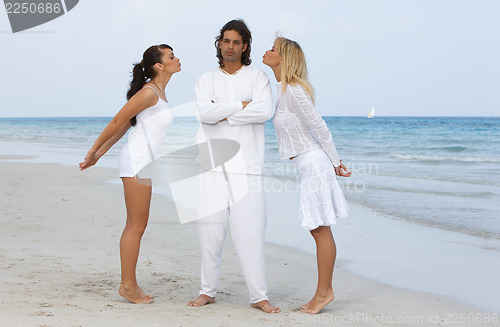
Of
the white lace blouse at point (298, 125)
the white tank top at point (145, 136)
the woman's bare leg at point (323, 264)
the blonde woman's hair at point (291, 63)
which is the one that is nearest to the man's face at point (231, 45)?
the blonde woman's hair at point (291, 63)

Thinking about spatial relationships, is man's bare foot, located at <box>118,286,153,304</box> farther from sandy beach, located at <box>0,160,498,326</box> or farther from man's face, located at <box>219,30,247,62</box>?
man's face, located at <box>219,30,247,62</box>

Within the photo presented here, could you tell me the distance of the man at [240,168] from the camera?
11.7 ft

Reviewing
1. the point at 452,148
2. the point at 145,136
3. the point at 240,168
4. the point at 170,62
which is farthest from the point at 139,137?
the point at 452,148

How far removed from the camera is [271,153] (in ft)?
61.9

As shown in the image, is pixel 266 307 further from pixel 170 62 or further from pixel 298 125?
pixel 170 62

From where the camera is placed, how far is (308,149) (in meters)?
3.61

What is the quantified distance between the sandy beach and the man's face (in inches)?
64.2

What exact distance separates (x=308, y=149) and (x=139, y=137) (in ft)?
3.59

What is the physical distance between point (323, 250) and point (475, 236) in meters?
3.41

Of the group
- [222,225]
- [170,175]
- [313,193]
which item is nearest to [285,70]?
[313,193]

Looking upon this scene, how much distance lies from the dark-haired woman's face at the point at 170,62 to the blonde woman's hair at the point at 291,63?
686 millimetres

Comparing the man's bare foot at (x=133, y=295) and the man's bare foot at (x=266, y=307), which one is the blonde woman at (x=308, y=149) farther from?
the man's bare foot at (x=133, y=295)

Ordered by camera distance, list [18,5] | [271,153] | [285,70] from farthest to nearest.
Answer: [271,153] → [18,5] → [285,70]

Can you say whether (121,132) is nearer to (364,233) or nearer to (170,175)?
(364,233)
